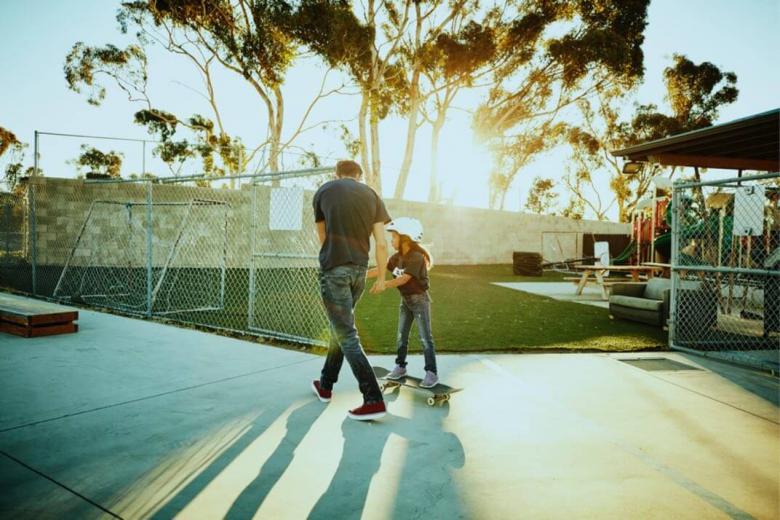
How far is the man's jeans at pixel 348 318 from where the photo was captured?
374 centimetres

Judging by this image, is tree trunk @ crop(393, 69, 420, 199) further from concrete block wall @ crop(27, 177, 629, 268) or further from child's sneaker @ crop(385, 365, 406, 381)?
child's sneaker @ crop(385, 365, 406, 381)

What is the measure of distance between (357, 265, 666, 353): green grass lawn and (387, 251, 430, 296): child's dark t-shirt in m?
1.88

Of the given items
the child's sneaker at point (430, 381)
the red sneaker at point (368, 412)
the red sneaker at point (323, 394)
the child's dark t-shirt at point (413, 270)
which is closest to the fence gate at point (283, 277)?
the child's dark t-shirt at point (413, 270)

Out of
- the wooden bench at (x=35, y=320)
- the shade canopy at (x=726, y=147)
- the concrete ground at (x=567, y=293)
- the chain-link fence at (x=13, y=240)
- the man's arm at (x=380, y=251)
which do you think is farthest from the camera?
the chain-link fence at (x=13, y=240)

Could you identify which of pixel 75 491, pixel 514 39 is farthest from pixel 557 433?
pixel 514 39

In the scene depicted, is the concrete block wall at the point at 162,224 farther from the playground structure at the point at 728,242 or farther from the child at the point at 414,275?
the child at the point at 414,275

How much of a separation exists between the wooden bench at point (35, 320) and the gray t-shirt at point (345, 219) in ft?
15.3

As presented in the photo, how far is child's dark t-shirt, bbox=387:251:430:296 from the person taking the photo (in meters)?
4.43

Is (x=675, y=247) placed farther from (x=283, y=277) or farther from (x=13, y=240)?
(x=13, y=240)

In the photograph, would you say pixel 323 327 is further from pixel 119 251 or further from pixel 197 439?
pixel 119 251

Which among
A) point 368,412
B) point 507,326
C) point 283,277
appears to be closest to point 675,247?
point 507,326

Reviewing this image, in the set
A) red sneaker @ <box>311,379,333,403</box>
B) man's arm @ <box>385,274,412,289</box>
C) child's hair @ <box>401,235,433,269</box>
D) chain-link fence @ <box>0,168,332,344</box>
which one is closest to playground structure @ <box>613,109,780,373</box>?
child's hair @ <box>401,235,433,269</box>

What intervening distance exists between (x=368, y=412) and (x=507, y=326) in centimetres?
468

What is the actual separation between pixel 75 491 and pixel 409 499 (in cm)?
175
